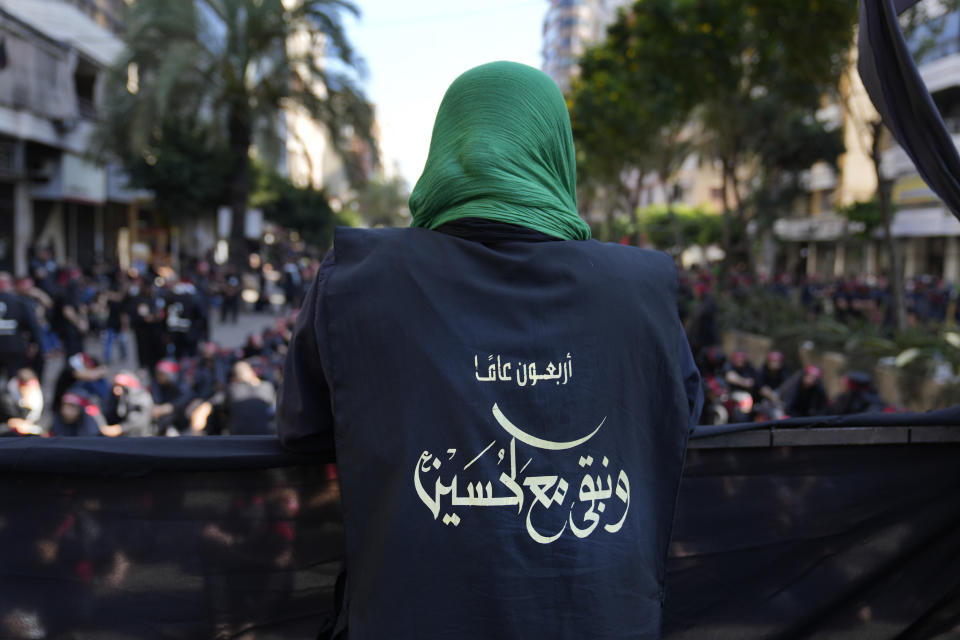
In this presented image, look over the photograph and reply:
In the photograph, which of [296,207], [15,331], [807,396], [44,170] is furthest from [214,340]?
[296,207]

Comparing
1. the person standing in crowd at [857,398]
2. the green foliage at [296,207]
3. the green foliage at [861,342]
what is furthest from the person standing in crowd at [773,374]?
the green foliage at [296,207]

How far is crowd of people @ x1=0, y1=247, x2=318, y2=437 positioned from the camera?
8.27 m

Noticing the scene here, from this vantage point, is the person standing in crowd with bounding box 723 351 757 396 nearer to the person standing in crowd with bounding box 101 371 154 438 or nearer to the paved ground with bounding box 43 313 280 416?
the person standing in crowd with bounding box 101 371 154 438

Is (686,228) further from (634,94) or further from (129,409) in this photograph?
(129,409)

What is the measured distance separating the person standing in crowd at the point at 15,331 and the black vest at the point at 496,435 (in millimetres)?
10397

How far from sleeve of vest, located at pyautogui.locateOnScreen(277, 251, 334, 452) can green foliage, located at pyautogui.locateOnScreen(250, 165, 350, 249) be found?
42755 mm

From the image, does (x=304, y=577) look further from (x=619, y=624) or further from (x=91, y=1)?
(x=91, y=1)

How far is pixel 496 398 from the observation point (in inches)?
61.6

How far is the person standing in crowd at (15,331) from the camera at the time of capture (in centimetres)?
1059

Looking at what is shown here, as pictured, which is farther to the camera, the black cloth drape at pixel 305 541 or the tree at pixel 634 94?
the tree at pixel 634 94

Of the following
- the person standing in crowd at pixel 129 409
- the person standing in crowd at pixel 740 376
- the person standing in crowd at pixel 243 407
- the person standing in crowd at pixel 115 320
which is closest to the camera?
the person standing in crowd at pixel 243 407

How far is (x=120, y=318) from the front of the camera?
1589 centimetres

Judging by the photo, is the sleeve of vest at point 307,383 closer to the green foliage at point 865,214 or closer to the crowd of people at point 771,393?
the crowd of people at point 771,393

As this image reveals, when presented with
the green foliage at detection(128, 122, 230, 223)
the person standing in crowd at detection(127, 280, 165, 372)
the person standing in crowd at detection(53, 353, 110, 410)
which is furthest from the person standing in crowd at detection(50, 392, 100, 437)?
the green foliage at detection(128, 122, 230, 223)
